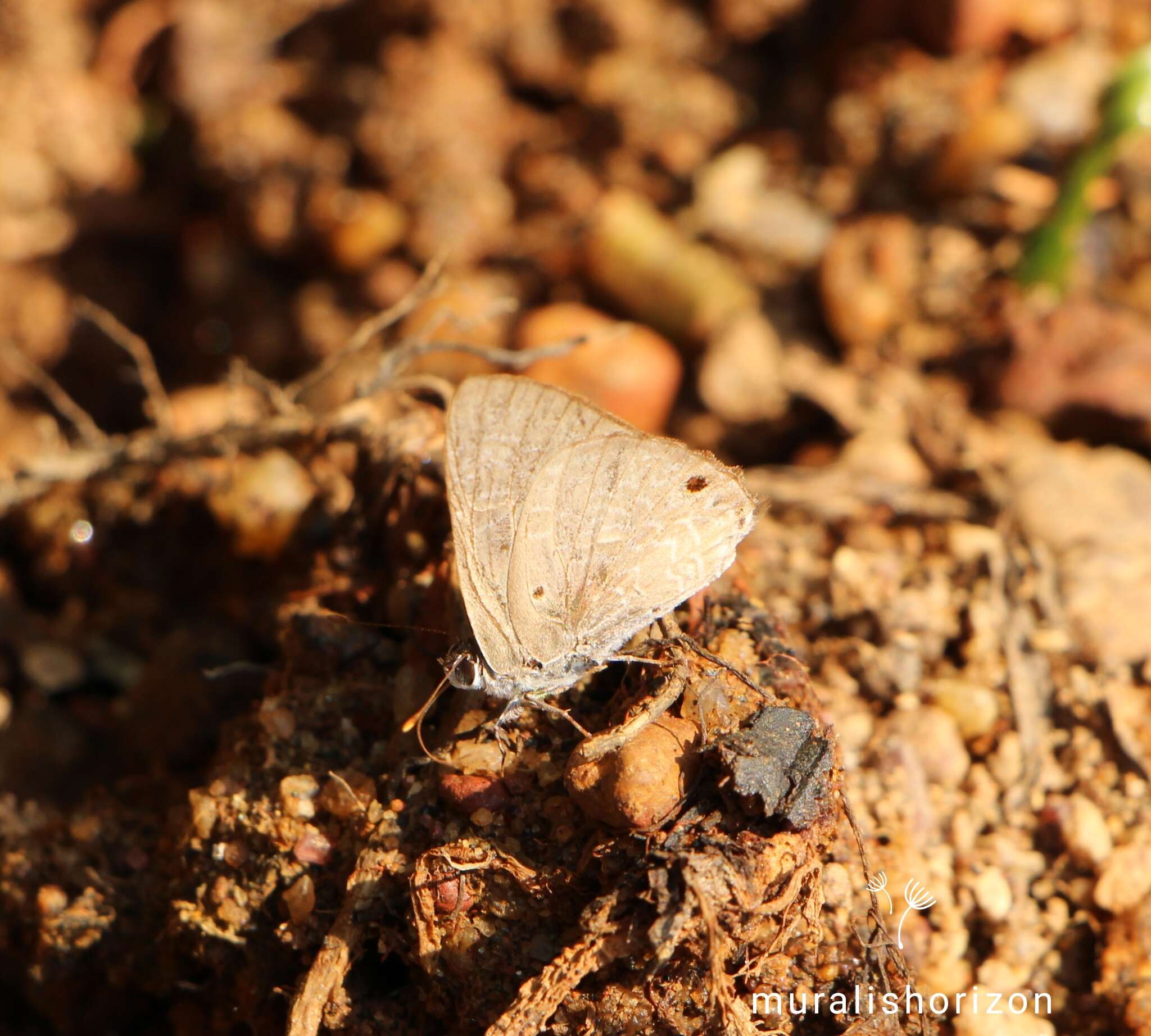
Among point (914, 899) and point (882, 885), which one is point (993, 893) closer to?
point (914, 899)

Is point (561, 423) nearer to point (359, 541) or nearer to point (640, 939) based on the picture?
point (359, 541)

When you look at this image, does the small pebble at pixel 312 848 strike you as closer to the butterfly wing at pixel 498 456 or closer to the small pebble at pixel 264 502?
the butterfly wing at pixel 498 456

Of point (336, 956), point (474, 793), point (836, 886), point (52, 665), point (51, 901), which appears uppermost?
point (474, 793)

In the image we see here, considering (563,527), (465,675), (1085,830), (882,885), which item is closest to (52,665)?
(465,675)

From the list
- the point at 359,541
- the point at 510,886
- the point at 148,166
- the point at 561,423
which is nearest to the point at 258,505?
the point at 359,541

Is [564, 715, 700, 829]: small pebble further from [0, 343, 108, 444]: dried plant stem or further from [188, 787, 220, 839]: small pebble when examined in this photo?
[0, 343, 108, 444]: dried plant stem

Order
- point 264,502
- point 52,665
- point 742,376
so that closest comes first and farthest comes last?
1. point 264,502
2. point 52,665
3. point 742,376

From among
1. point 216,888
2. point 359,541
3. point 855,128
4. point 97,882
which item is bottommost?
point 97,882
